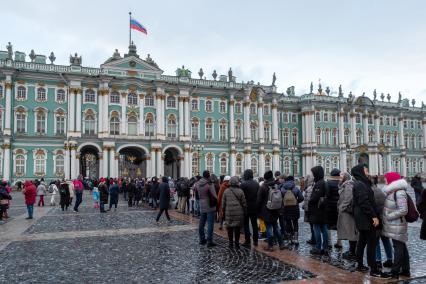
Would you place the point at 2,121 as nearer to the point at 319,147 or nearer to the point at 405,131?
the point at 319,147

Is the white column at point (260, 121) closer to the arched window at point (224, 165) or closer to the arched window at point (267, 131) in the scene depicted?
the arched window at point (267, 131)

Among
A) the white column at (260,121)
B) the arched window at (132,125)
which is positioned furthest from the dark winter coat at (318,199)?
the white column at (260,121)

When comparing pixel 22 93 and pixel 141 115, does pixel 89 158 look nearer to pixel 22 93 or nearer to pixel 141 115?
pixel 141 115

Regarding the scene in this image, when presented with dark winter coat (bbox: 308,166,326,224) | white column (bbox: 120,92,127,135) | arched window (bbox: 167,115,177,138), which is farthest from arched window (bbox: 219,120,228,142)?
dark winter coat (bbox: 308,166,326,224)

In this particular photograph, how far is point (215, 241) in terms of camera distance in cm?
1230

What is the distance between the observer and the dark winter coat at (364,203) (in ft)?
25.6

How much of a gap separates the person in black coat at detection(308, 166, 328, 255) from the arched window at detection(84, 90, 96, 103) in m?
41.6

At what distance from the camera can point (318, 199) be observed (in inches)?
387

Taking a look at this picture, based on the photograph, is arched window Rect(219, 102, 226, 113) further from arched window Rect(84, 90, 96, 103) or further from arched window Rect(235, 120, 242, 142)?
arched window Rect(84, 90, 96, 103)

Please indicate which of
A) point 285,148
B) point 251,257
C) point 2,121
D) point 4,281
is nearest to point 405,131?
point 285,148

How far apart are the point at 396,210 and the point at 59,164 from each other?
43426mm

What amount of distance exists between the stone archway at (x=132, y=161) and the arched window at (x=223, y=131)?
11144 mm

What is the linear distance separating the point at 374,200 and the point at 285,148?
5250cm

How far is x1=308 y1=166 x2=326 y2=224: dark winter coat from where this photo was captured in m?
9.78
